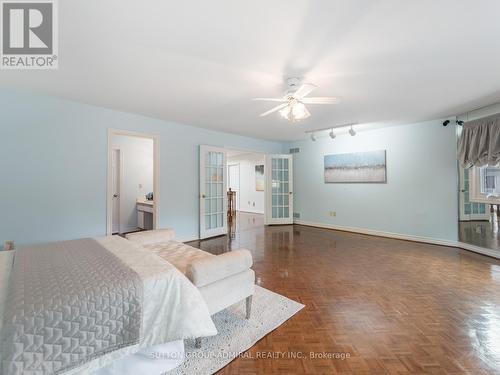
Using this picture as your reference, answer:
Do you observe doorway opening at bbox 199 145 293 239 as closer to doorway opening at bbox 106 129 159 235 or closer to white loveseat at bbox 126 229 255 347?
doorway opening at bbox 106 129 159 235

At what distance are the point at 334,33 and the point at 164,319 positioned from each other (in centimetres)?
236

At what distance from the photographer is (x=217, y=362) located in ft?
5.02

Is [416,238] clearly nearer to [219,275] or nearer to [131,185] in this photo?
[219,275]

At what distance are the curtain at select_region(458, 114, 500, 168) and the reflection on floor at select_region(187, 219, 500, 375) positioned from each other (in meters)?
1.55

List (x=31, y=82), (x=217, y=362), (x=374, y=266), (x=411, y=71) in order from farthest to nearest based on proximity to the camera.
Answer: (x=374, y=266), (x=31, y=82), (x=411, y=71), (x=217, y=362)

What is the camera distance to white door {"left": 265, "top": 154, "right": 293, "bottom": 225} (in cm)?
645

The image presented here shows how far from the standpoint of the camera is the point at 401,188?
479 centimetres

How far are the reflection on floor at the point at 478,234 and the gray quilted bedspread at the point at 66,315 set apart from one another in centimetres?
518

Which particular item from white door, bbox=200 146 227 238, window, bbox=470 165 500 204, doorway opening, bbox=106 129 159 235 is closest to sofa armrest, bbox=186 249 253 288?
white door, bbox=200 146 227 238

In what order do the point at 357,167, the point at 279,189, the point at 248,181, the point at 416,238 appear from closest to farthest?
the point at 416,238 → the point at 357,167 → the point at 279,189 → the point at 248,181

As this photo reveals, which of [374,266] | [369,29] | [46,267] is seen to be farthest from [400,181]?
[46,267]

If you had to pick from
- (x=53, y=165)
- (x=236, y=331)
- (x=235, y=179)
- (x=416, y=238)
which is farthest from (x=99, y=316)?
(x=235, y=179)

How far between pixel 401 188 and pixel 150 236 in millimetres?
4879

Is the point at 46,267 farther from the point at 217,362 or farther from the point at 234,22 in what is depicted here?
the point at 234,22
